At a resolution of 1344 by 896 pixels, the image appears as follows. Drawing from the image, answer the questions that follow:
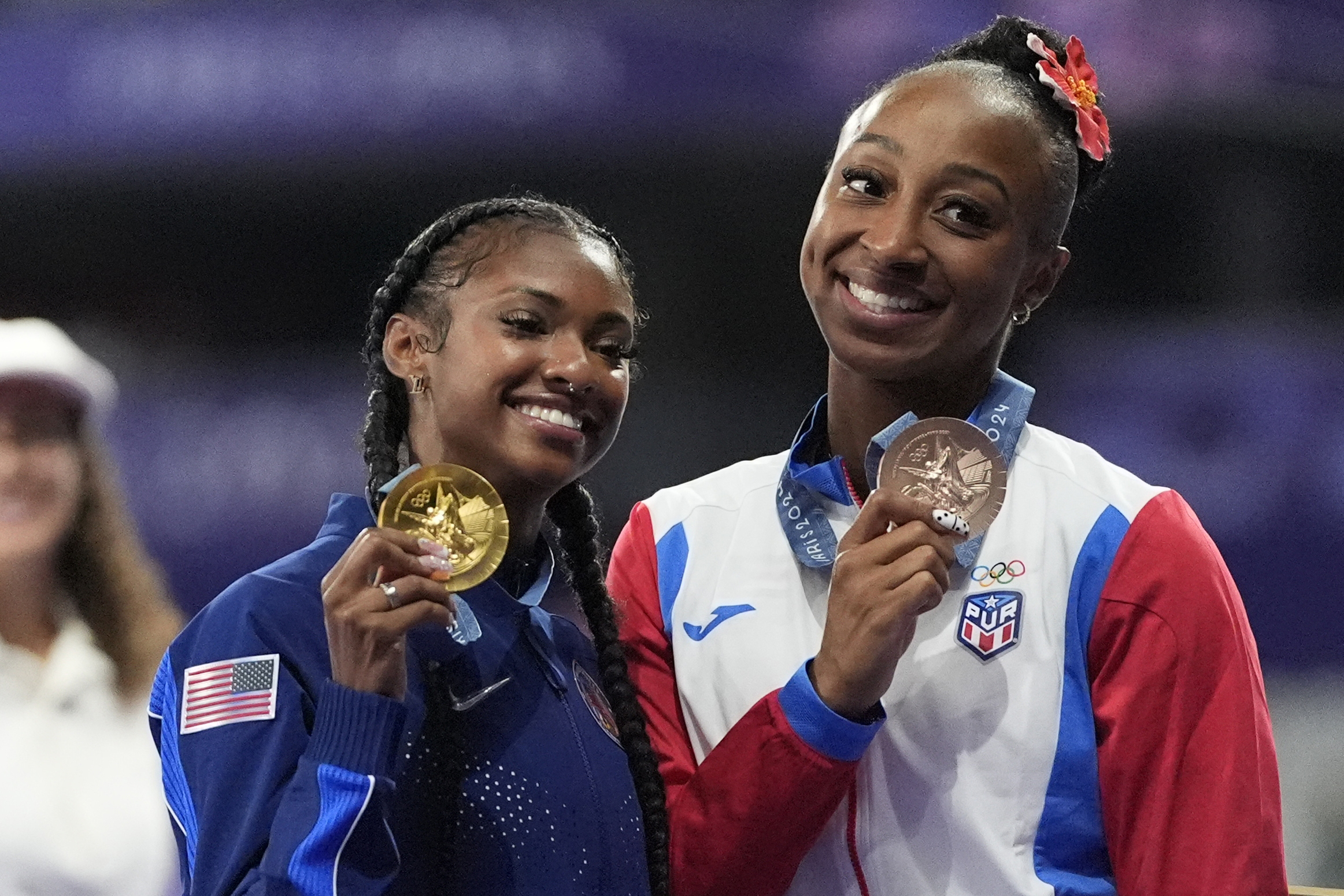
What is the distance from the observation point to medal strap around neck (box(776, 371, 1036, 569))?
79.5 inches

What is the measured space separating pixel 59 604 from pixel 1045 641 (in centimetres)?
255

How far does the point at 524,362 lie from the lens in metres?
1.90

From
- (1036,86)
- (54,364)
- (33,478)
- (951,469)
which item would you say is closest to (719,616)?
(951,469)

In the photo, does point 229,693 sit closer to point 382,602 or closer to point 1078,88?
point 382,602

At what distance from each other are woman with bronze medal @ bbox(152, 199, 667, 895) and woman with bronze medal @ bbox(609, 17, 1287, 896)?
0.15 m

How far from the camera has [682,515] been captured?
2.23m

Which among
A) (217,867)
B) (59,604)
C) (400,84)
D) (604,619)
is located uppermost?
(400,84)

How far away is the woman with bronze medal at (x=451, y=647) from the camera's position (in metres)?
1.51

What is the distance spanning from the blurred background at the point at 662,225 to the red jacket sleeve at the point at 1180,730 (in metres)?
1.66

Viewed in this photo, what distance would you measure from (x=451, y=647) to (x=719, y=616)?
17.5 inches

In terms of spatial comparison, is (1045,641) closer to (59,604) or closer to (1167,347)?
(1167,347)

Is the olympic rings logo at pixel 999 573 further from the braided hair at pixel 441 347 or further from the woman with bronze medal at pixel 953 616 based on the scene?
the braided hair at pixel 441 347

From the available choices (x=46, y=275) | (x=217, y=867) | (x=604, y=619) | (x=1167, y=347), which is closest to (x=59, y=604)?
(x=46, y=275)

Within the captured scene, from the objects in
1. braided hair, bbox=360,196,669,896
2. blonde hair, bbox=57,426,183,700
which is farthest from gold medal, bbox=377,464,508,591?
blonde hair, bbox=57,426,183,700
